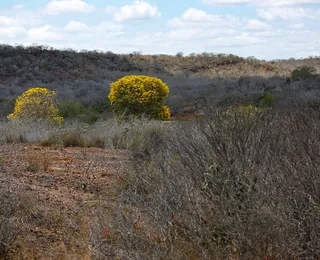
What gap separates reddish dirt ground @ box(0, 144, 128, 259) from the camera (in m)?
6.56

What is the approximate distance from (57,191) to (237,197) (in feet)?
13.0

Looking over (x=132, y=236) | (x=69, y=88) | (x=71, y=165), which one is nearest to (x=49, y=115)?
(x=71, y=165)

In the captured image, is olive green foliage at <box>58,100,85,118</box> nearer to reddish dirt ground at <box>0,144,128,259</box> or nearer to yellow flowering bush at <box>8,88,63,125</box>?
yellow flowering bush at <box>8,88,63,125</box>

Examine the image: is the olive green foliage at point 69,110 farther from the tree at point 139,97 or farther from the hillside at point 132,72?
the tree at point 139,97

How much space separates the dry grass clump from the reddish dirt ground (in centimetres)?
71

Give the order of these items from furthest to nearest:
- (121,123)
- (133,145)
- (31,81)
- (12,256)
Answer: (31,81) → (121,123) → (133,145) → (12,256)

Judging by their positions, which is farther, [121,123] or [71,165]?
[121,123]

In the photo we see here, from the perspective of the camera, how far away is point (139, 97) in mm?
18562

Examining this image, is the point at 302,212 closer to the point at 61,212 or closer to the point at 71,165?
the point at 61,212

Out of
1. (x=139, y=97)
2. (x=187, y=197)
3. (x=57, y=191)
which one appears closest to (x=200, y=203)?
(x=187, y=197)

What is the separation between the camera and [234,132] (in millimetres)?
6574

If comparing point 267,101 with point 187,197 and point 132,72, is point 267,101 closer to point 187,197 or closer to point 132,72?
point 187,197

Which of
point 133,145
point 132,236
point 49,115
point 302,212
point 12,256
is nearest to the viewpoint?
point 302,212

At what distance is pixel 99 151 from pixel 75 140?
1.12 meters
